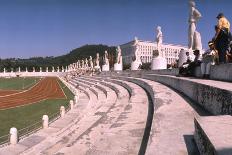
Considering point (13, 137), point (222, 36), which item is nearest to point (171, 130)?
point (222, 36)

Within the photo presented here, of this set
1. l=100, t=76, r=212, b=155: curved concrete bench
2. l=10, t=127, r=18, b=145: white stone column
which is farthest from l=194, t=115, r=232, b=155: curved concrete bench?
l=10, t=127, r=18, b=145: white stone column

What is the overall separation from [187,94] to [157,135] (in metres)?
4.49

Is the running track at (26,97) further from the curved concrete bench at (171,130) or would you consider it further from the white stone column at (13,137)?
the curved concrete bench at (171,130)

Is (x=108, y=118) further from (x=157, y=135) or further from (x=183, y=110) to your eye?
(x=157, y=135)

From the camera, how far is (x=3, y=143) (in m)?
11.0

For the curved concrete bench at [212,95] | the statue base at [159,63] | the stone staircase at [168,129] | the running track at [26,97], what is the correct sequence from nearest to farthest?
1. the stone staircase at [168,129]
2. the curved concrete bench at [212,95]
3. the statue base at [159,63]
4. the running track at [26,97]

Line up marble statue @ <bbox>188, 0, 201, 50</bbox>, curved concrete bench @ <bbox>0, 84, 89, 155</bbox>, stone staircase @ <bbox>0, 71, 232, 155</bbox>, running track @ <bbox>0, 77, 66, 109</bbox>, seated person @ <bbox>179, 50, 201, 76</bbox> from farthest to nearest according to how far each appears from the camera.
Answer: running track @ <bbox>0, 77, 66, 109</bbox>
marble statue @ <bbox>188, 0, 201, 50</bbox>
seated person @ <bbox>179, 50, 201, 76</bbox>
curved concrete bench @ <bbox>0, 84, 89, 155</bbox>
stone staircase @ <bbox>0, 71, 232, 155</bbox>

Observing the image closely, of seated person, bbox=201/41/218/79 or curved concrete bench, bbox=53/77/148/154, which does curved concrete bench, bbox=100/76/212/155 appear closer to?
curved concrete bench, bbox=53/77/148/154

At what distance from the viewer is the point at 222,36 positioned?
930cm

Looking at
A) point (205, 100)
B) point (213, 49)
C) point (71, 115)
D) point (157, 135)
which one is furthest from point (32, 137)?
point (157, 135)

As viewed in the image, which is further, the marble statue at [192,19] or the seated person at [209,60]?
the marble statue at [192,19]

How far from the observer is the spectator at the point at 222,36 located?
920 centimetres

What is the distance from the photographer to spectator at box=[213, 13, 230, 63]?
9195 millimetres

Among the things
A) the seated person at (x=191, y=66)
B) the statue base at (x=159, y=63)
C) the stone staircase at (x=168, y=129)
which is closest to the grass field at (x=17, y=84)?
the statue base at (x=159, y=63)
